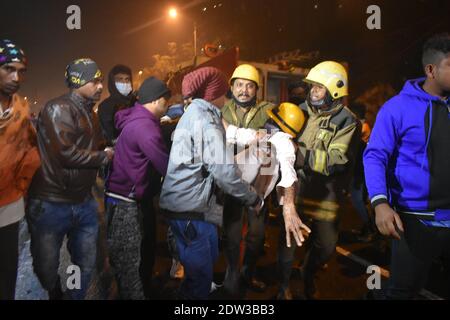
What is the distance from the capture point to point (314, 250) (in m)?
3.37

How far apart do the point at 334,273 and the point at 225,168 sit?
8.13ft

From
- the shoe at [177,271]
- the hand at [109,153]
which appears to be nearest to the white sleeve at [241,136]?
the hand at [109,153]

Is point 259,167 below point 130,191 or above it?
above

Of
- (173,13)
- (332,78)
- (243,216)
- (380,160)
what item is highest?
(173,13)

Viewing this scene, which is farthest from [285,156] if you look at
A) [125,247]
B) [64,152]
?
[64,152]

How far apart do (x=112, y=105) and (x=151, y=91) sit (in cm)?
118

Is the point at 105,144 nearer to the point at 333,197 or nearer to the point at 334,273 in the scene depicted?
the point at 333,197

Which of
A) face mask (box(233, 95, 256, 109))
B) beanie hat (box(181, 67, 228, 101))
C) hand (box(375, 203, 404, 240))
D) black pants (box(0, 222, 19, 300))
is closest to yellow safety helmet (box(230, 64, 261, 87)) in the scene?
face mask (box(233, 95, 256, 109))

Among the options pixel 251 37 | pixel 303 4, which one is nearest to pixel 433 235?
pixel 303 4

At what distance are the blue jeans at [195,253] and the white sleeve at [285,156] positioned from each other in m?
0.83

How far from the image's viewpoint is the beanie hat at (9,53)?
105 inches

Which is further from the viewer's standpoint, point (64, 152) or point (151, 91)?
point (151, 91)

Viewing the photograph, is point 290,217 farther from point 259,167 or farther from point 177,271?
point 177,271

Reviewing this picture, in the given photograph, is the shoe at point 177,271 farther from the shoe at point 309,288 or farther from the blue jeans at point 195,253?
the shoe at point 309,288
